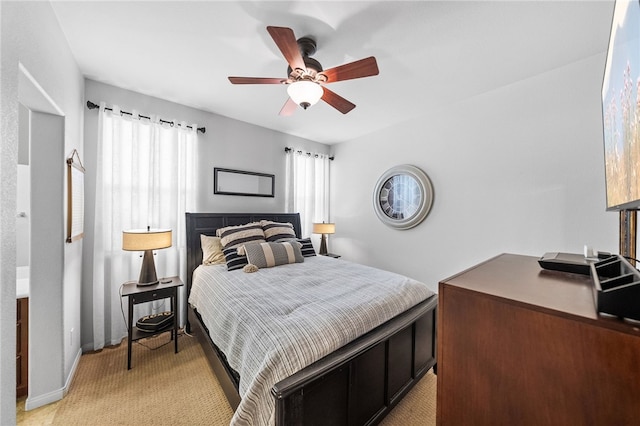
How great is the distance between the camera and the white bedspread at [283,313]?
3.98 ft

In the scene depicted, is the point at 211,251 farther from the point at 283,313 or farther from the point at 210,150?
the point at 283,313

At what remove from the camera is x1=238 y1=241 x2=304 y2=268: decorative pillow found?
263cm

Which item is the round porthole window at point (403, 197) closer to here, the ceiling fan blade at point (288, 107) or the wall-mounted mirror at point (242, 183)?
the wall-mounted mirror at point (242, 183)

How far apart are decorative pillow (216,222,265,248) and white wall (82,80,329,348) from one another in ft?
1.75

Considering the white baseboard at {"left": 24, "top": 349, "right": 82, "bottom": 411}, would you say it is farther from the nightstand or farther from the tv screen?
the tv screen

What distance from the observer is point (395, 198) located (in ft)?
12.1

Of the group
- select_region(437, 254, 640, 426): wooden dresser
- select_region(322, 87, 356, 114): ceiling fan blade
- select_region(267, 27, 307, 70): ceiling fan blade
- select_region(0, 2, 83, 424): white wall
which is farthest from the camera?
select_region(322, 87, 356, 114): ceiling fan blade

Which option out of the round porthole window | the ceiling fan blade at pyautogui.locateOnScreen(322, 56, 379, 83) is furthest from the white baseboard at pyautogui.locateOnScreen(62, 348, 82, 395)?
the round porthole window

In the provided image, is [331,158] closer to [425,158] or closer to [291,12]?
[425,158]

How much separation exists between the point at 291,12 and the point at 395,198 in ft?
8.94

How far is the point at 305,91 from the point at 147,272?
7.59 ft

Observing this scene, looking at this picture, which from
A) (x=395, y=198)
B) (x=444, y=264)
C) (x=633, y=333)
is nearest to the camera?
(x=633, y=333)

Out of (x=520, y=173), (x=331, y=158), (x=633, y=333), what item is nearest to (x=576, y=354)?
(x=633, y=333)

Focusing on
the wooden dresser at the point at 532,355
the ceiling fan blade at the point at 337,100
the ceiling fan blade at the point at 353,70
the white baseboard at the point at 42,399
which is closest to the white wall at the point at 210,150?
the white baseboard at the point at 42,399
